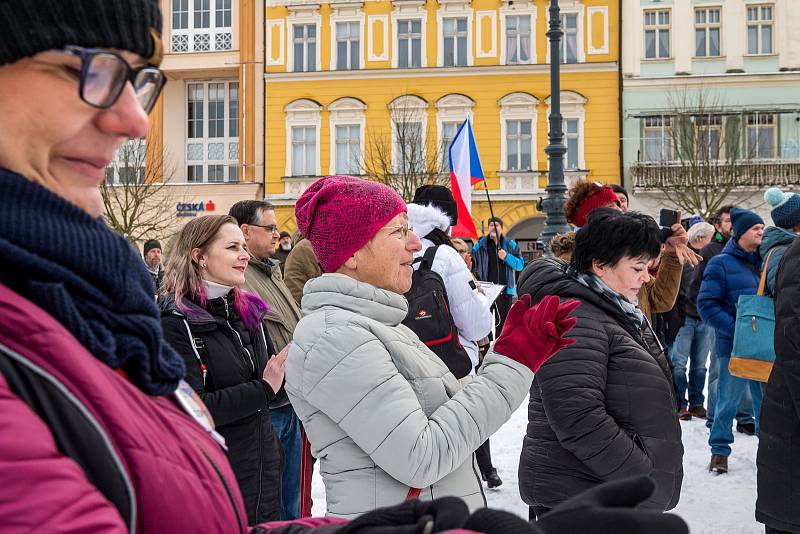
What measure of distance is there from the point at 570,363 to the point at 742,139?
24.9 meters

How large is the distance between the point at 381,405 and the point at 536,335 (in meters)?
0.46

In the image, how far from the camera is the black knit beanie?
873 millimetres

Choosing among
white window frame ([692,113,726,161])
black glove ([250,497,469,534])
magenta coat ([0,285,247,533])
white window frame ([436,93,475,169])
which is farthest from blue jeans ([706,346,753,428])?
white window frame ([436,93,475,169])

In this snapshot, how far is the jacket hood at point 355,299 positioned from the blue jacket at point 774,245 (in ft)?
10.7

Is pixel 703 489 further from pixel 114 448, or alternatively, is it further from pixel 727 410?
pixel 114 448

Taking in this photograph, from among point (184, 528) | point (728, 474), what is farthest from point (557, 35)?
point (184, 528)

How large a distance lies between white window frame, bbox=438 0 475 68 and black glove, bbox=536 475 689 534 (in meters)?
26.6

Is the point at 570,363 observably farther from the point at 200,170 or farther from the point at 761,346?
the point at 200,170

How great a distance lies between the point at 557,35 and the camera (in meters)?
10.9

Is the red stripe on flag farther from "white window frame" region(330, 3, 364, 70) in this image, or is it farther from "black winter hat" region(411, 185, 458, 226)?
"white window frame" region(330, 3, 364, 70)

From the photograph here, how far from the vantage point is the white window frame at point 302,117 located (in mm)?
27219

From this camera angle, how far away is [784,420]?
3.15 metres

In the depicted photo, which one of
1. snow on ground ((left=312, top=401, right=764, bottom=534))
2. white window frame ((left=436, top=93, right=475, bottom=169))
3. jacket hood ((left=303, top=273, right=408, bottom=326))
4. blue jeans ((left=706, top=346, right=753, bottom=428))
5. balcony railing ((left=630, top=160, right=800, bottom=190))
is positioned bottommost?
A: snow on ground ((left=312, top=401, right=764, bottom=534))

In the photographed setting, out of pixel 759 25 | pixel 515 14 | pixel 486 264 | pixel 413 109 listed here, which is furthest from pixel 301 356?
pixel 759 25
